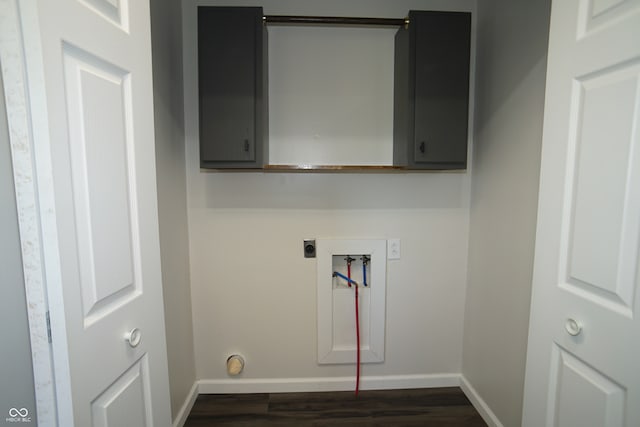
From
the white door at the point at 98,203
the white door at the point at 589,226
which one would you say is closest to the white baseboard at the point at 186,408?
the white door at the point at 98,203

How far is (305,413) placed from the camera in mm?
1776

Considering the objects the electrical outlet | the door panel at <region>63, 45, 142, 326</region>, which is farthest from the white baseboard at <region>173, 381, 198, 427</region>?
the electrical outlet

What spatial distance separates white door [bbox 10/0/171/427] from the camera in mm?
616

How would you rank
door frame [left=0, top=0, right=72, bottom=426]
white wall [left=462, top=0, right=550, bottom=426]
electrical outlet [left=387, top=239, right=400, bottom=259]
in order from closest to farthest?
door frame [left=0, top=0, right=72, bottom=426] < white wall [left=462, top=0, right=550, bottom=426] < electrical outlet [left=387, top=239, right=400, bottom=259]

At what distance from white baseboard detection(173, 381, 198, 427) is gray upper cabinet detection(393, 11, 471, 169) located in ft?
6.40

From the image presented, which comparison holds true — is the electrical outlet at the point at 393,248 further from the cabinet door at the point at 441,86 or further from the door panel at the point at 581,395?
the door panel at the point at 581,395


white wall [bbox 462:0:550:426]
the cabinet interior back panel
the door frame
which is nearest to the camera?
the door frame

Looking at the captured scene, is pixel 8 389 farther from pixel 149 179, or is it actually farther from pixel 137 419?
pixel 149 179

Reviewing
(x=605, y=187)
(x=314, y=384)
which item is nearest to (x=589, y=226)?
(x=605, y=187)

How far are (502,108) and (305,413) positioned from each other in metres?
2.14

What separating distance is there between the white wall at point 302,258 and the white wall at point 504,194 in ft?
0.50

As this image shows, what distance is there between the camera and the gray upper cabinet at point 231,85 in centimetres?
152
